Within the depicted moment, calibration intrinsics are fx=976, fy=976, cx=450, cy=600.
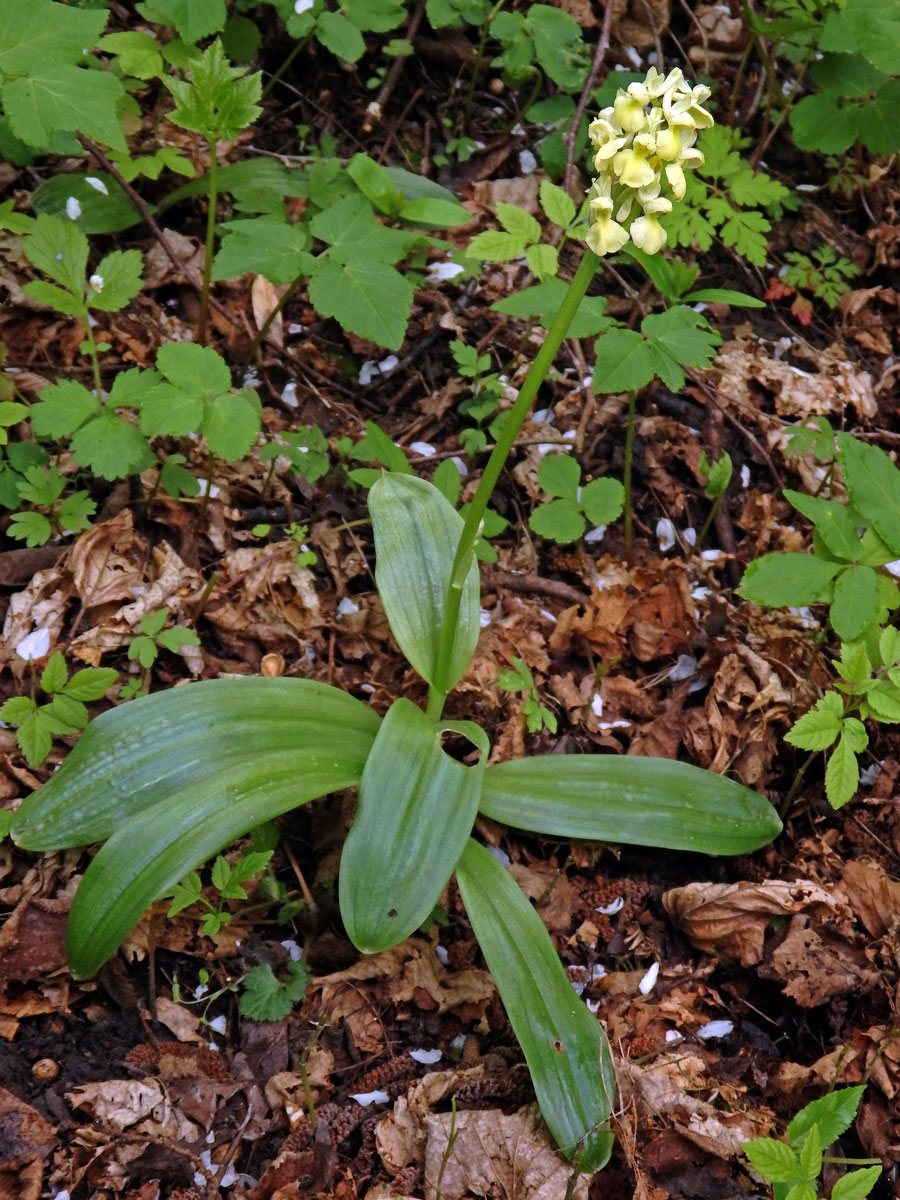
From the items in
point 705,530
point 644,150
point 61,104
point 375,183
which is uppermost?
point 644,150

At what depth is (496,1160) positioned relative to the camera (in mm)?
2152

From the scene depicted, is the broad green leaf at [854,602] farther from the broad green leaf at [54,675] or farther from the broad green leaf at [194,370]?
the broad green leaf at [54,675]

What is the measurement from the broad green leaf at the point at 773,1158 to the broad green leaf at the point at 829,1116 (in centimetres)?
14

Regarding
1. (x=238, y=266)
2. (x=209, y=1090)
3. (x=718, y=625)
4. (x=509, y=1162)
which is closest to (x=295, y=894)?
(x=209, y=1090)

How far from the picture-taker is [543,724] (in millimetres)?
2996

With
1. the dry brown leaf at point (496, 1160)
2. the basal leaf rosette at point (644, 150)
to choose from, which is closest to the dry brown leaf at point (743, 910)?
the dry brown leaf at point (496, 1160)

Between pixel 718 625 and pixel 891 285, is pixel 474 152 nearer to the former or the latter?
pixel 891 285

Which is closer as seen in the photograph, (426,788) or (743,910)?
(426,788)

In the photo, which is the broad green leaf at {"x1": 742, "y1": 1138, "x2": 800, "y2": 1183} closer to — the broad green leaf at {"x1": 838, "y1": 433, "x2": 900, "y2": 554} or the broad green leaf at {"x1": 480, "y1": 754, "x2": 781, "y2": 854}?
the broad green leaf at {"x1": 480, "y1": 754, "x2": 781, "y2": 854}

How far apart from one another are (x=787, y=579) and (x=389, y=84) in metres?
3.00

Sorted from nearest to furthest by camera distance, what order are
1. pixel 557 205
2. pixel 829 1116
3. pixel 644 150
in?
pixel 644 150 < pixel 829 1116 < pixel 557 205

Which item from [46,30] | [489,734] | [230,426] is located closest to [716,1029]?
[489,734]

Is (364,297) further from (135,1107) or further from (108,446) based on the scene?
(135,1107)

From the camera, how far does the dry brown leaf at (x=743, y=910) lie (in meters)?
2.60
